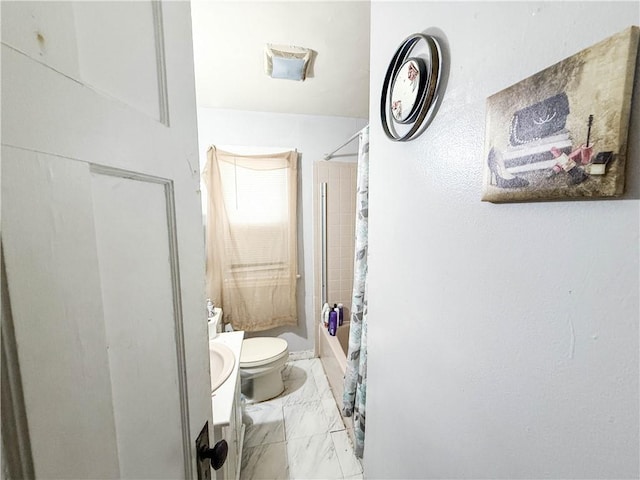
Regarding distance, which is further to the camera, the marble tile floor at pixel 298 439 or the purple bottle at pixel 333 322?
the purple bottle at pixel 333 322

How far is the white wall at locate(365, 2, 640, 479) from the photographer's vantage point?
0.36 meters

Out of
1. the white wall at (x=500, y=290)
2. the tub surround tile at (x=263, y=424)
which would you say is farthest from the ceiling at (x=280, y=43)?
the tub surround tile at (x=263, y=424)

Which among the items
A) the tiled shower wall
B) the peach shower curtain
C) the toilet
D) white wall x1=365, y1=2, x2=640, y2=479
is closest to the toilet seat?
the toilet

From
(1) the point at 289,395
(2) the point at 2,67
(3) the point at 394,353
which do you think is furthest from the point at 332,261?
(2) the point at 2,67

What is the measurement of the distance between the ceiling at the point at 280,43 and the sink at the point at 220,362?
1583 mm

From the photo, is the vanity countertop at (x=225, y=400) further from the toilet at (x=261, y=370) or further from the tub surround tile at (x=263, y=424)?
the tub surround tile at (x=263, y=424)

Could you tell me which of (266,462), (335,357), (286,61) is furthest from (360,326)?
(286,61)

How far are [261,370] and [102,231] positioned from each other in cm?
175

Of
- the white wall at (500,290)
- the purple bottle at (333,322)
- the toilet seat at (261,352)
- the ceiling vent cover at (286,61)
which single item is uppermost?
the ceiling vent cover at (286,61)

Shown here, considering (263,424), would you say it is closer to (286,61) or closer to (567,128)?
(567,128)

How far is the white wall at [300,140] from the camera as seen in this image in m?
2.13

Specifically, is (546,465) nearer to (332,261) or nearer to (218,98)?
(332,261)

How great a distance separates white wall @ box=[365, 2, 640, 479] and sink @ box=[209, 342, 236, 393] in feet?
2.43

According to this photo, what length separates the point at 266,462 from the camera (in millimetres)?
1481
